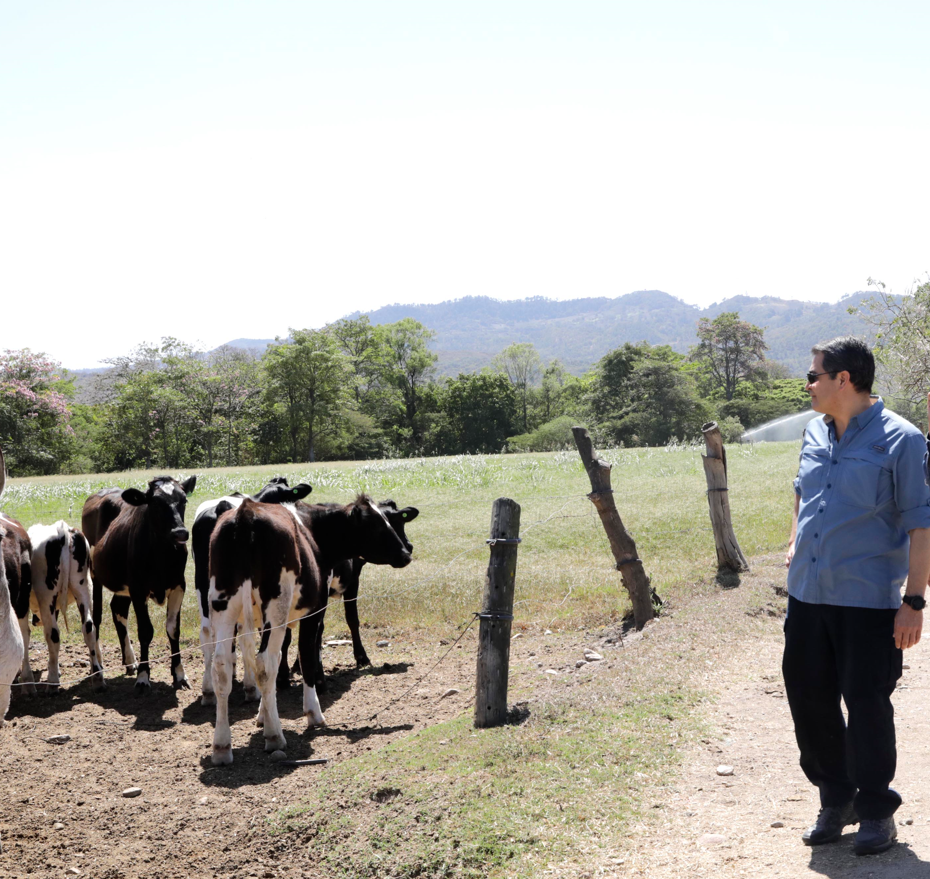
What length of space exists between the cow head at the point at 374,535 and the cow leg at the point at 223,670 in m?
2.31

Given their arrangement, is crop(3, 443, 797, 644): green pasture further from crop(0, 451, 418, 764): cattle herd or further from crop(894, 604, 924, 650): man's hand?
crop(894, 604, 924, 650): man's hand

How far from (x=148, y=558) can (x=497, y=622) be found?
4754 mm

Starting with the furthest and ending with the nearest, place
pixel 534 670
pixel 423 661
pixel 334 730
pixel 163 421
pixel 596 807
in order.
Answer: pixel 163 421, pixel 423 661, pixel 534 670, pixel 334 730, pixel 596 807

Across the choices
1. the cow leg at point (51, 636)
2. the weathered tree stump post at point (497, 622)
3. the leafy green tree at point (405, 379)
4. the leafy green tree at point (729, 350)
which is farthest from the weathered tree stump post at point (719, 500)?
the leafy green tree at point (729, 350)

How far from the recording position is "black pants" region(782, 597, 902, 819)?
4.25m

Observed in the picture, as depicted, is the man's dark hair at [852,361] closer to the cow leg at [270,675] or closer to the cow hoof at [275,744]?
the cow leg at [270,675]

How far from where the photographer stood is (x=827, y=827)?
14.5 ft

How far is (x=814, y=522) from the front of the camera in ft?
14.7

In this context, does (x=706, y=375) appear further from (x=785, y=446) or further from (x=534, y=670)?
(x=534, y=670)

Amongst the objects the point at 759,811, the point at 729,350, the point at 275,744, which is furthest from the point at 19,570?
the point at 729,350

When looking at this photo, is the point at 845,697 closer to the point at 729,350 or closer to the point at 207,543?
the point at 207,543

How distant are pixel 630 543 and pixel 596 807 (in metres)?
5.46

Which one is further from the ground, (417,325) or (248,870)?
(417,325)

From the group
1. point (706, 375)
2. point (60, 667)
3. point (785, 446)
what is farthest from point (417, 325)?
point (60, 667)
